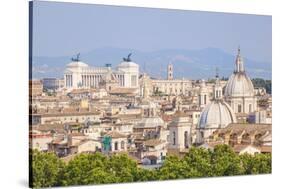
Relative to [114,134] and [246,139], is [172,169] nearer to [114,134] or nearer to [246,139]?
[114,134]

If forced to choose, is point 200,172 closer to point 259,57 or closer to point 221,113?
point 221,113

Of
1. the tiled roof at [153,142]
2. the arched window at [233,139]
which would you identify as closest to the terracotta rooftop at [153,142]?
the tiled roof at [153,142]

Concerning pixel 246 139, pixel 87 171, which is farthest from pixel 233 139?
pixel 87 171

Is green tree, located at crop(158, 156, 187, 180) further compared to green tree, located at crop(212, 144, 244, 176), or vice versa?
green tree, located at crop(212, 144, 244, 176)

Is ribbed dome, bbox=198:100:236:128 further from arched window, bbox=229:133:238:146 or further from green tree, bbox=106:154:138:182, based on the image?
green tree, bbox=106:154:138:182

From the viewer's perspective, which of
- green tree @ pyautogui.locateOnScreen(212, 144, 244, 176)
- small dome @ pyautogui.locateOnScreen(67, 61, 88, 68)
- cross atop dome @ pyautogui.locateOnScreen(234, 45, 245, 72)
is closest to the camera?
small dome @ pyautogui.locateOnScreen(67, 61, 88, 68)

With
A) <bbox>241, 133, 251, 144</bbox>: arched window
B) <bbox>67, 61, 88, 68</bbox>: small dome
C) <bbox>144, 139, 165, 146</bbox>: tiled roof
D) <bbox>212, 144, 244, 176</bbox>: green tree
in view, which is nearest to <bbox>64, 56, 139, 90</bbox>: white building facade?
<bbox>67, 61, 88, 68</bbox>: small dome
